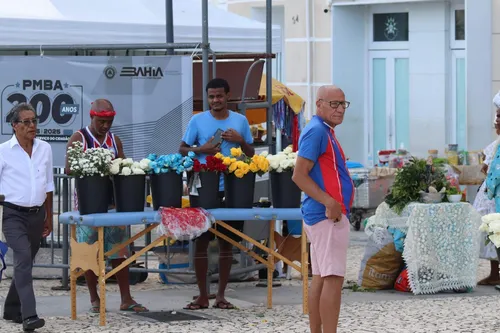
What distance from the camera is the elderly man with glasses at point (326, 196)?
7.62 metres

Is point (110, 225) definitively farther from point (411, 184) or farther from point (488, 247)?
point (488, 247)

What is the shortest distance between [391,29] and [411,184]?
9.61 metres

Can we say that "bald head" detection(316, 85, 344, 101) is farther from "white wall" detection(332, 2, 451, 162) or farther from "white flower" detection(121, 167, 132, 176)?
"white wall" detection(332, 2, 451, 162)


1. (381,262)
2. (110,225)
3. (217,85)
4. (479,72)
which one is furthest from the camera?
(479,72)

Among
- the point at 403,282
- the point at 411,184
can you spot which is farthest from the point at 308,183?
the point at 403,282

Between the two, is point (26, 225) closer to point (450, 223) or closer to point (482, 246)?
point (450, 223)

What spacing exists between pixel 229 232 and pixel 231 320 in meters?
0.82

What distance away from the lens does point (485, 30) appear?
17.3 meters

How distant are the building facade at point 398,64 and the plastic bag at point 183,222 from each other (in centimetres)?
883

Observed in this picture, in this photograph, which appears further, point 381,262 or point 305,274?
point 381,262

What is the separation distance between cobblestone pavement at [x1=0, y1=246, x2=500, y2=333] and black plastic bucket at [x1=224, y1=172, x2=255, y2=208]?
2.80 ft

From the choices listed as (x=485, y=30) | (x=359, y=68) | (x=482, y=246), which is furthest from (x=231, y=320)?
(x=359, y=68)

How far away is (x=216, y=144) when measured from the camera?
9.63 meters

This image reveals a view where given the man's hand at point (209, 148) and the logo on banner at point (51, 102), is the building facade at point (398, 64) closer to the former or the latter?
the logo on banner at point (51, 102)
